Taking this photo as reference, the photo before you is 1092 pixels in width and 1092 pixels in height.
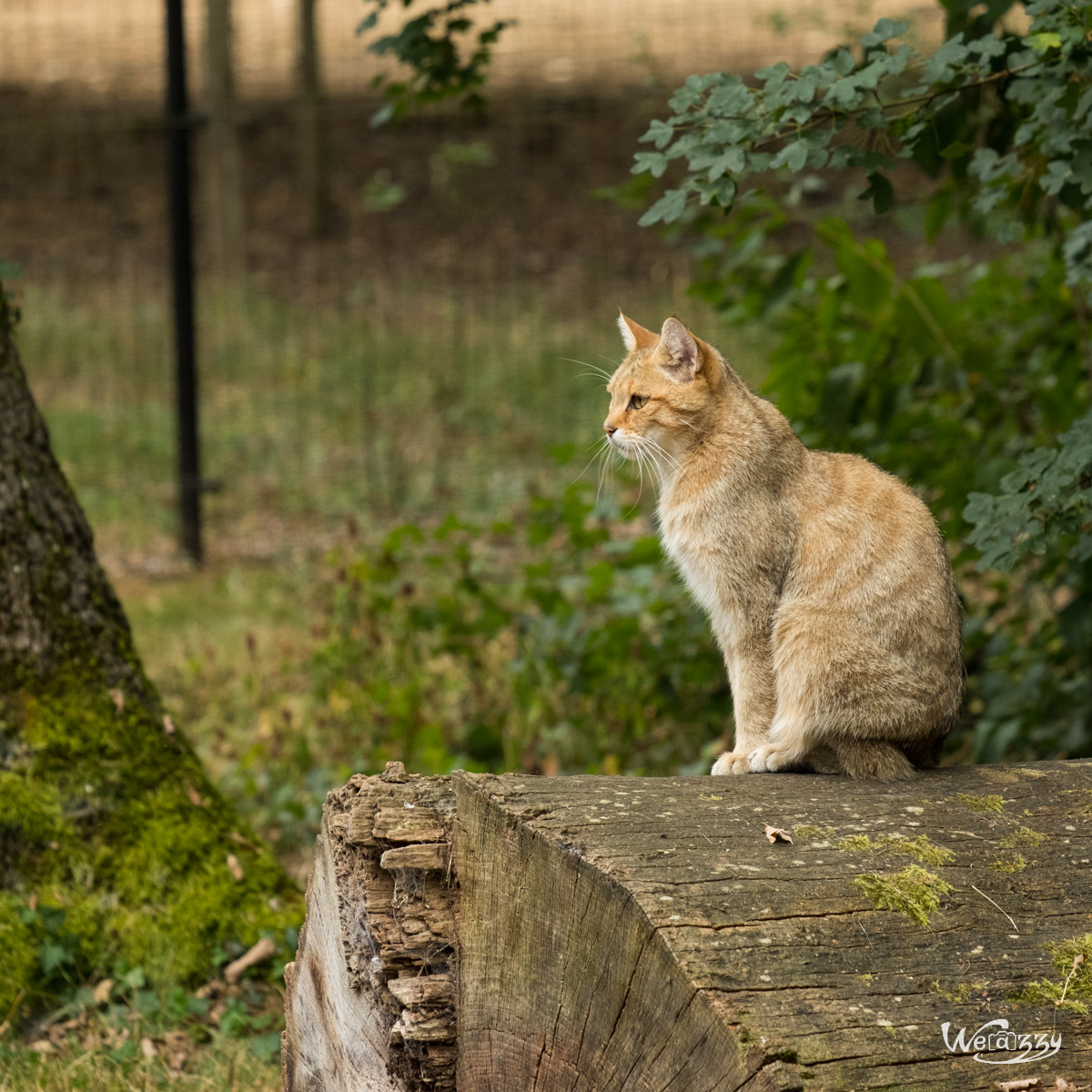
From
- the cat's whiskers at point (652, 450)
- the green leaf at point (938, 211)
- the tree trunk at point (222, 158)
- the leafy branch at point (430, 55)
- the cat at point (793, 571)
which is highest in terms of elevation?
the tree trunk at point (222, 158)

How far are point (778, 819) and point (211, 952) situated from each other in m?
1.90

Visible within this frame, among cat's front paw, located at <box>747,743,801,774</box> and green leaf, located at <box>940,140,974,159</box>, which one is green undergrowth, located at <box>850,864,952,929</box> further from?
green leaf, located at <box>940,140,974,159</box>

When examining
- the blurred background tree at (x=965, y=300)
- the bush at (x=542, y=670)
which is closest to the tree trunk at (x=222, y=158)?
the bush at (x=542, y=670)

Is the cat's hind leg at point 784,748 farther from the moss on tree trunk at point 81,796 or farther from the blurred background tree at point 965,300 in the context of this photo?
the moss on tree trunk at point 81,796

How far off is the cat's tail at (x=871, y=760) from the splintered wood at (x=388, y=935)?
A: 3.09ft

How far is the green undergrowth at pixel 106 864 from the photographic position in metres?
3.41

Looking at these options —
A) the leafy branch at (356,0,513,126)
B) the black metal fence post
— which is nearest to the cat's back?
the leafy branch at (356,0,513,126)

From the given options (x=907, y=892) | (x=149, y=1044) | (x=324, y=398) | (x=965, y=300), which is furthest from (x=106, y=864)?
(x=324, y=398)

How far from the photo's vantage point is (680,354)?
3.23 m

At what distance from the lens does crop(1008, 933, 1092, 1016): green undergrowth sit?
204 centimetres

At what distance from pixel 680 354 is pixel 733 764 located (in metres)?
1.03

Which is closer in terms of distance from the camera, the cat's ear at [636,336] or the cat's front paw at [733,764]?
the cat's front paw at [733,764]

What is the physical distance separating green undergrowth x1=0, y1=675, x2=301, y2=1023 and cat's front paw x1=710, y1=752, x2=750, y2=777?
1.34 meters

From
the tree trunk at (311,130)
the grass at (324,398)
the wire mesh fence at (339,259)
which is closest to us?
the grass at (324,398)
